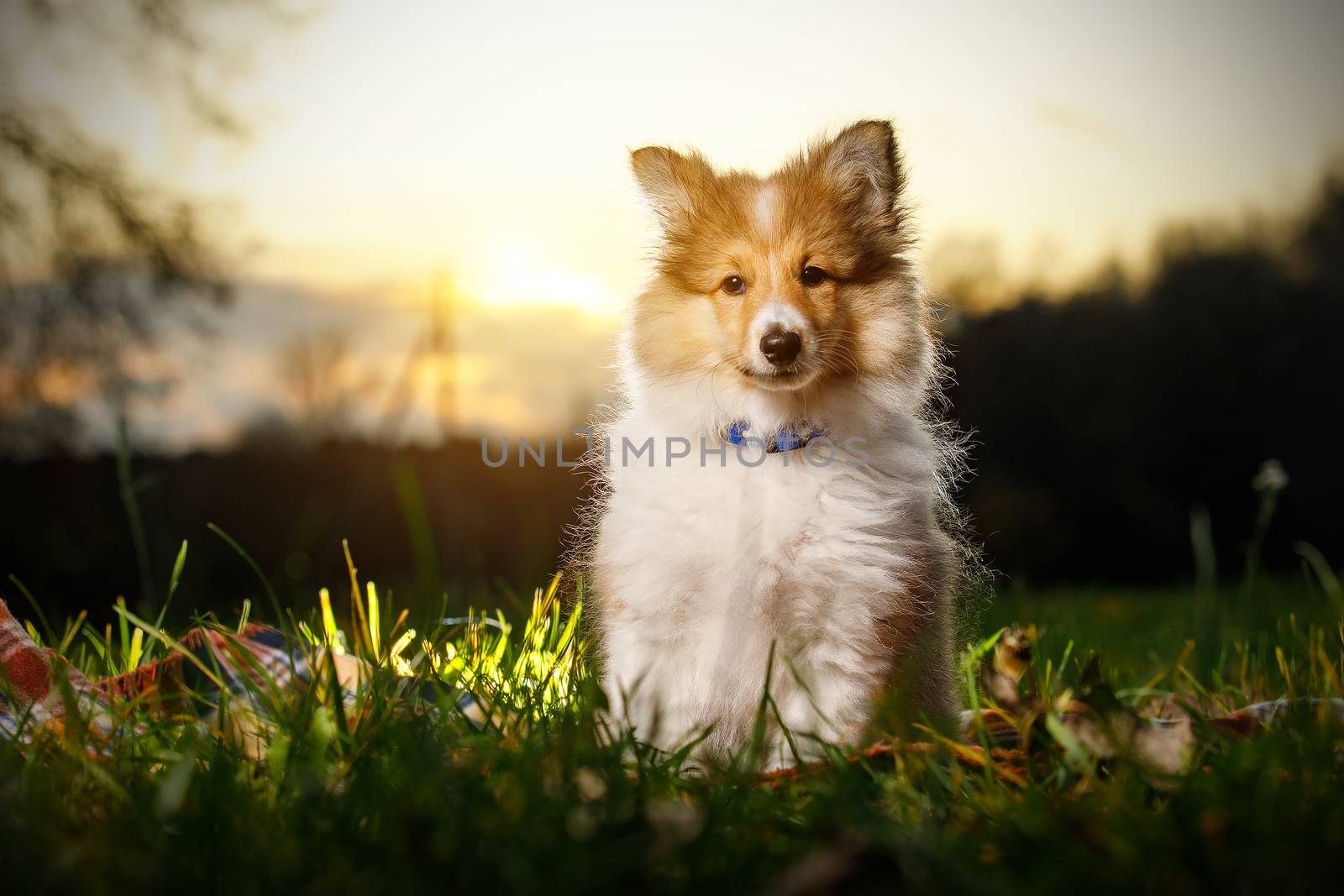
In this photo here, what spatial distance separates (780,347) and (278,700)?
1.45m

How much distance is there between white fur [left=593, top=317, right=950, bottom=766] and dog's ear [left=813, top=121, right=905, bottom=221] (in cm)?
72

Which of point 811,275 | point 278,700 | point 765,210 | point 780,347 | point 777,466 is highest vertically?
point 765,210

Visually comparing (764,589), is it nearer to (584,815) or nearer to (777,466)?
(777,466)

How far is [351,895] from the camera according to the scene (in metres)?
1.33

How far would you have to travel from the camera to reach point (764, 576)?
2541 mm

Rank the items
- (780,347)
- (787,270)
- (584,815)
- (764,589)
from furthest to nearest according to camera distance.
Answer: (787,270), (780,347), (764,589), (584,815)

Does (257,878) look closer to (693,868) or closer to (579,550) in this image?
(693,868)

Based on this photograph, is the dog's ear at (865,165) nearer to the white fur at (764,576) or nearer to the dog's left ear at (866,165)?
the dog's left ear at (866,165)

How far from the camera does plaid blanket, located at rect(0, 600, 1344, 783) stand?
197cm

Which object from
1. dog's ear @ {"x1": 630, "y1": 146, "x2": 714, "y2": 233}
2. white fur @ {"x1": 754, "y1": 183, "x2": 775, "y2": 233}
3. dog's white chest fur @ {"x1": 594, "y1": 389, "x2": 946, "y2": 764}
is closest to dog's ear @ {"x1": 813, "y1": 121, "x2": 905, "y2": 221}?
white fur @ {"x1": 754, "y1": 183, "x2": 775, "y2": 233}

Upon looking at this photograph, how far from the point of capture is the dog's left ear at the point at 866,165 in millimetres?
3072

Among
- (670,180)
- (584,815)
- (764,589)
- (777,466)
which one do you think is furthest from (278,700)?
(670,180)

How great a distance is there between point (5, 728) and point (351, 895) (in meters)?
1.46

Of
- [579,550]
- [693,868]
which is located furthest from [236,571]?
[693,868]
